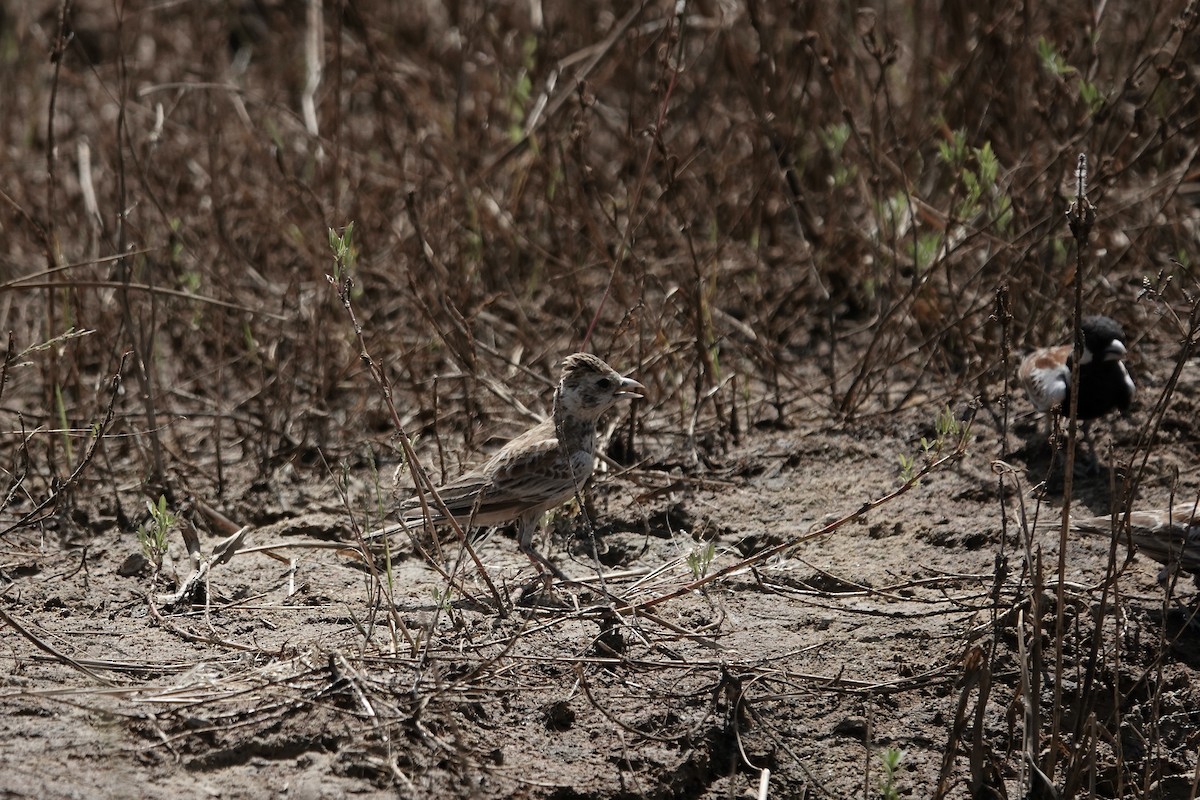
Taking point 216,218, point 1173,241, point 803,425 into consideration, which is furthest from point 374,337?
point 1173,241

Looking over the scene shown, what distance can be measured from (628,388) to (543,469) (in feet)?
1.62

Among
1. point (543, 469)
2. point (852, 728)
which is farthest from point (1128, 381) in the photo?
point (543, 469)

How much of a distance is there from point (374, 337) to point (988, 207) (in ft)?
10.2

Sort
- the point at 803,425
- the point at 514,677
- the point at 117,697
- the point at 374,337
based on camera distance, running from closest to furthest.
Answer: the point at 117,697
the point at 514,677
the point at 803,425
the point at 374,337

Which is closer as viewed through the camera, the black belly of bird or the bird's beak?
the bird's beak

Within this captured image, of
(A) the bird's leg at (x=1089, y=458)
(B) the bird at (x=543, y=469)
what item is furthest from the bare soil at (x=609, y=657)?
(B) the bird at (x=543, y=469)

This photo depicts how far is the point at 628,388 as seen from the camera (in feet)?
17.8

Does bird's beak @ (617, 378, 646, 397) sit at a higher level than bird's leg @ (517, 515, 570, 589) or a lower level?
higher

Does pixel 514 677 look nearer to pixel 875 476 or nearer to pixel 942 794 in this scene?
pixel 942 794

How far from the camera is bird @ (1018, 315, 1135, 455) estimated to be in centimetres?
579

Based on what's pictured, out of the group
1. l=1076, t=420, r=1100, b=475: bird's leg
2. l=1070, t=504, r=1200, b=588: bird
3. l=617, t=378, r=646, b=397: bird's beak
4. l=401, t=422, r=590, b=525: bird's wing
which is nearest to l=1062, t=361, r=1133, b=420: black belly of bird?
l=1076, t=420, r=1100, b=475: bird's leg

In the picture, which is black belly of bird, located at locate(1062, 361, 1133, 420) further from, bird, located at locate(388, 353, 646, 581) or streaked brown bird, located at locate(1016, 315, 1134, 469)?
bird, located at locate(388, 353, 646, 581)

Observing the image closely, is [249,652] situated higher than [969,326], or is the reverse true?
[969,326]

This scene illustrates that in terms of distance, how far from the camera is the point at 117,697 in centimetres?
410
